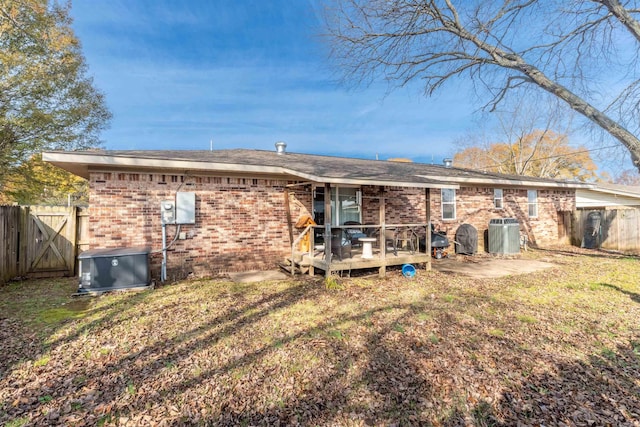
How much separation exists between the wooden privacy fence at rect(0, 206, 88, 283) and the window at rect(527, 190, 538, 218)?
16.4 meters

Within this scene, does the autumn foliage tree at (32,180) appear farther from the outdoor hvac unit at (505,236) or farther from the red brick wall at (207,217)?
the outdoor hvac unit at (505,236)

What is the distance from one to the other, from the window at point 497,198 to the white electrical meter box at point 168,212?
11.9 meters

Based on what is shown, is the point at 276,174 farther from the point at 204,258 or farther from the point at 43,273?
the point at 43,273

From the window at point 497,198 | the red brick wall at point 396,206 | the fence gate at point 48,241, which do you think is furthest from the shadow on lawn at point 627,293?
the fence gate at point 48,241

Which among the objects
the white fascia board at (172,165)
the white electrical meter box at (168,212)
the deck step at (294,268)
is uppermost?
the white fascia board at (172,165)

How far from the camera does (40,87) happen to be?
46.0 feet

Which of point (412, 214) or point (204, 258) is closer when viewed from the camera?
point (204, 258)

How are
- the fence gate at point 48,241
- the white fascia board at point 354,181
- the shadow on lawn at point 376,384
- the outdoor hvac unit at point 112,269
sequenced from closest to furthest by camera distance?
the shadow on lawn at point 376,384
the outdoor hvac unit at point 112,269
the white fascia board at point 354,181
the fence gate at point 48,241

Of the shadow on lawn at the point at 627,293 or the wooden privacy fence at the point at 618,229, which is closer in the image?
the shadow on lawn at the point at 627,293

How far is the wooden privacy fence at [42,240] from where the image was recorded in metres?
7.57

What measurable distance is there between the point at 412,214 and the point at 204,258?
7.02 metres

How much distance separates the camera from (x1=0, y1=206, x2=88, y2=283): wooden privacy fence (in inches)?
298

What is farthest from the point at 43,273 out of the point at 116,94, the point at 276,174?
the point at 116,94

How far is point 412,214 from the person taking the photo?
11117 mm
